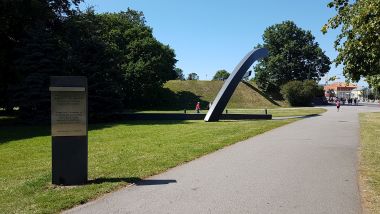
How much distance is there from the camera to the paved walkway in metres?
6.51

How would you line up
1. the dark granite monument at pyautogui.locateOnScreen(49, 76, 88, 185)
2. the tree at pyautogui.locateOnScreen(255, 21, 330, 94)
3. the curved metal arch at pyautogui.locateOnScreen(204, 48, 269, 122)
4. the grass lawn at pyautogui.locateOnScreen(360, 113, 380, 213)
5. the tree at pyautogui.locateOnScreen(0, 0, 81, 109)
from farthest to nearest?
the tree at pyautogui.locateOnScreen(255, 21, 330, 94)
the curved metal arch at pyautogui.locateOnScreen(204, 48, 269, 122)
the tree at pyautogui.locateOnScreen(0, 0, 81, 109)
the dark granite monument at pyautogui.locateOnScreen(49, 76, 88, 185)
the grass lawn at pyautogui.locateOnScreen(360, 113, 380, 213)

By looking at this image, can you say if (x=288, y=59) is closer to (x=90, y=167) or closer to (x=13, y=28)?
(x=13, y=28)

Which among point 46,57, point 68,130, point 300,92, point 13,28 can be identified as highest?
point 13,28

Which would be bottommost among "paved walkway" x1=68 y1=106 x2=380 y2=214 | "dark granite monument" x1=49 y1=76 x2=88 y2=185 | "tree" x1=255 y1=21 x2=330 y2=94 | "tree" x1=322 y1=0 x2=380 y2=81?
→ "paved walkway" x1=68 y1=106 x2=380 y2=214

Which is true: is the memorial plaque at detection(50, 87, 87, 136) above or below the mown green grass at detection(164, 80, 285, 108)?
below

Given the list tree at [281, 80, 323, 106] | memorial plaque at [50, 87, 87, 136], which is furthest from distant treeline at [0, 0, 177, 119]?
tree at [281, 80, 323, 106]

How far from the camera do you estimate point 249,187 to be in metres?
7.96

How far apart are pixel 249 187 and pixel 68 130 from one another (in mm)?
3522

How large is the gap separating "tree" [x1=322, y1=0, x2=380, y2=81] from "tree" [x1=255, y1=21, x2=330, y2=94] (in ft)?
227

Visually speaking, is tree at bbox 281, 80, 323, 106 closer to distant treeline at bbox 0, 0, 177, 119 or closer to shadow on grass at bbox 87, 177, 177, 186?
distant treeline at bbox 0, 0, 177, 119

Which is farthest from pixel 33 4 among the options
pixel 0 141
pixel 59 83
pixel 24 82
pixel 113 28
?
pixel 113 28

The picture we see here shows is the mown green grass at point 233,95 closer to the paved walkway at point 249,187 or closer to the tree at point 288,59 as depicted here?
the tree at point 288,59

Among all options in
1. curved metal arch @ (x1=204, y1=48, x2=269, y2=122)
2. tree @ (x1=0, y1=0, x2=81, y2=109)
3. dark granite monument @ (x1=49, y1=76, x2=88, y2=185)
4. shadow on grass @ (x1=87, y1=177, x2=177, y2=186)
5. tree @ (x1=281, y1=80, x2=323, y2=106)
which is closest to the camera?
dark granite monument @ (x1=49, y1=76, x2=88, y2=185)

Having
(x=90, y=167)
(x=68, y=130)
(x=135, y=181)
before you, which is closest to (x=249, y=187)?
(x=135, y=181)
